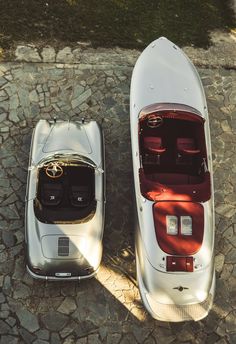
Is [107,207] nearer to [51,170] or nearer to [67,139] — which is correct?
[51,170]

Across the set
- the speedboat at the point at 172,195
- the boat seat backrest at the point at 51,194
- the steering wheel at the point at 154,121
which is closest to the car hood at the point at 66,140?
the boat seat backrest at the point at 51,194

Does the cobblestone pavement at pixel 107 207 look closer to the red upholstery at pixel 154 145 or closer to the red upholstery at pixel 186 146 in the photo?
the red upholstery at pixel 154 145

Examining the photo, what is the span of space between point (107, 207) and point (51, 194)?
1571 millimetres

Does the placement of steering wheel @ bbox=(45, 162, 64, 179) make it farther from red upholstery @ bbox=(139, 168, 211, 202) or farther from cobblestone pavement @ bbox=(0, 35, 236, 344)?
red upholstery @ bbox=(139, 168, 211, 202)

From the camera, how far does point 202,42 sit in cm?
Answer: 1345

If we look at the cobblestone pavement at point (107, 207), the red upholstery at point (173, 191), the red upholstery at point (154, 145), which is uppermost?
the red upholstery at point (154, 145)

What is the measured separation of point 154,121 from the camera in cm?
1025

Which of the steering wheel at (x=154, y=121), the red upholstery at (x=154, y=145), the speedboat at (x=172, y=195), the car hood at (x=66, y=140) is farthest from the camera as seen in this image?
the steering wheel at (x=154, y=121)

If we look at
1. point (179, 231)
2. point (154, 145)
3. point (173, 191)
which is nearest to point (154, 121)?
point (154, 145)

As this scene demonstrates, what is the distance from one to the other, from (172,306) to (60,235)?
260 cm

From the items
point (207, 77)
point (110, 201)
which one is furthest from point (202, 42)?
point (110, 201)

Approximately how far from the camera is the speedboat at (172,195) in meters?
8.66

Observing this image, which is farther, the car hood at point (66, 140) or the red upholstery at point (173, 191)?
the car hood at point (66, 140)

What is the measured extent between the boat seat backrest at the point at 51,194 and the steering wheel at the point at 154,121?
8.10 feet
